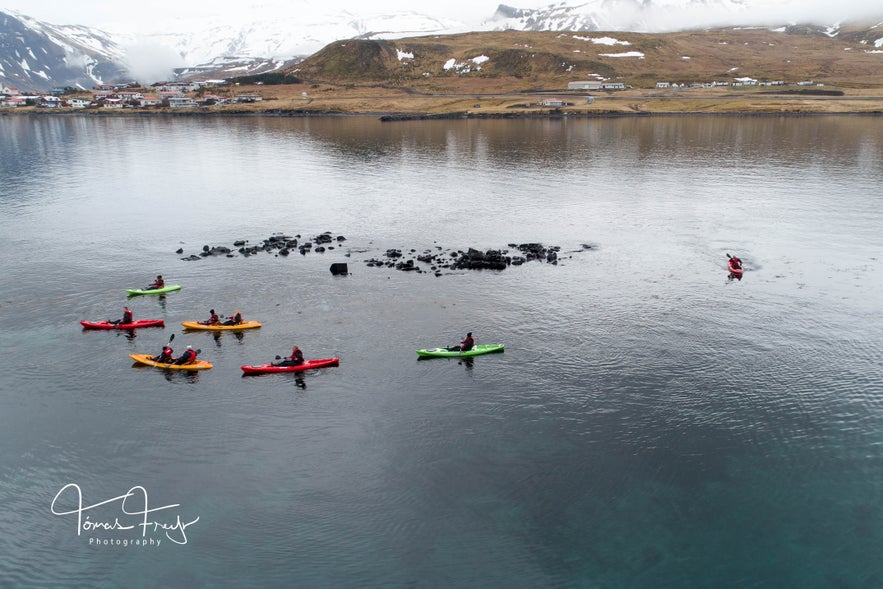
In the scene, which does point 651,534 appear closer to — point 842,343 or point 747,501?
point 747,501

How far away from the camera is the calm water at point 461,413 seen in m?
33.6

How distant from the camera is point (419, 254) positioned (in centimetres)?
8112

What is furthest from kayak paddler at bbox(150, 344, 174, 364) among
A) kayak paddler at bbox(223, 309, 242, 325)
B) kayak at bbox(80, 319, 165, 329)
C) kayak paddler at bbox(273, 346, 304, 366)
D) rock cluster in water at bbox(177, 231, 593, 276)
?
rock cluster in water at bbox(177, 231, 593, 276)

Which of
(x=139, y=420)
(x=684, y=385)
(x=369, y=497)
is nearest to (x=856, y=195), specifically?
(x=684, y=385)

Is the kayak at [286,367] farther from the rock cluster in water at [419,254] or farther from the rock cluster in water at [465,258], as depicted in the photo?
the rock cluster in water at [465,258]

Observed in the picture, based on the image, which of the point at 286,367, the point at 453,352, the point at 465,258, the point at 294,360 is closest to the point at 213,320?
the point at 286,367

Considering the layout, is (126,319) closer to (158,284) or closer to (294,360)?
(158,284)

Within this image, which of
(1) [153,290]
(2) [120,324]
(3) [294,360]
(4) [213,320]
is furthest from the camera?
(1) [153,290]

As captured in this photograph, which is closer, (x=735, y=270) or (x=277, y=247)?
(x=735, y=270)

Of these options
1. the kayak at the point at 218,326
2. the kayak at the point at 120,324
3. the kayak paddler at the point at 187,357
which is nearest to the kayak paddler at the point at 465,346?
the kayak at the point at 218,326

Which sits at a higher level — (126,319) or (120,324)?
(126,319)

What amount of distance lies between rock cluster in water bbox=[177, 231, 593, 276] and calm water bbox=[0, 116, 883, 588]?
2.09 m

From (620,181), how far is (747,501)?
100457mm

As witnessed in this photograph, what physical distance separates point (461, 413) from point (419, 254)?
38.0 meters
